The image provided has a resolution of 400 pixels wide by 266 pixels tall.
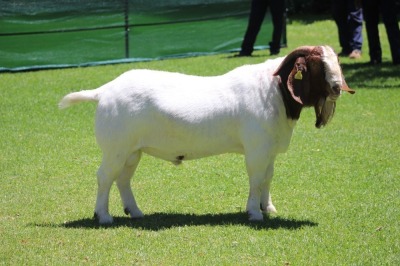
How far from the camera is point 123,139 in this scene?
8266 mm

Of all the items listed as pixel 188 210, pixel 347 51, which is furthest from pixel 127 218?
pixel 347 51

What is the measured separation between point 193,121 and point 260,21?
37.3 feet

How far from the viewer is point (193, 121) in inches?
325

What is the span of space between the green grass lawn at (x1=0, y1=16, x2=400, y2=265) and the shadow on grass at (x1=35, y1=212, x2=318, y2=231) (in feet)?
0.04

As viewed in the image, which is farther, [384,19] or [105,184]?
[384,19]

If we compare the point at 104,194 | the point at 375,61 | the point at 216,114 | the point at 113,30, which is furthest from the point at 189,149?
the point at 113,30

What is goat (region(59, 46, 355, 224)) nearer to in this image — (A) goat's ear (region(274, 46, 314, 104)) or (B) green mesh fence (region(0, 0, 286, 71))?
(A) goat's ear (region(274, 46, 314, 104))

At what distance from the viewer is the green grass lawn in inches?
294

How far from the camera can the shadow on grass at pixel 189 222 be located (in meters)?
8.28

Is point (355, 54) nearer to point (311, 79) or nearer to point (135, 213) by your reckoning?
point (311, 79)

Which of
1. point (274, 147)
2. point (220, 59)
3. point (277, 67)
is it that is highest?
point (277, 67)

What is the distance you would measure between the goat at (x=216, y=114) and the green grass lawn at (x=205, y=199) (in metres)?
0.55

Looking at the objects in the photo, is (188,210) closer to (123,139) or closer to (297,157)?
(123,139)

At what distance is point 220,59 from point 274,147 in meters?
10.7
